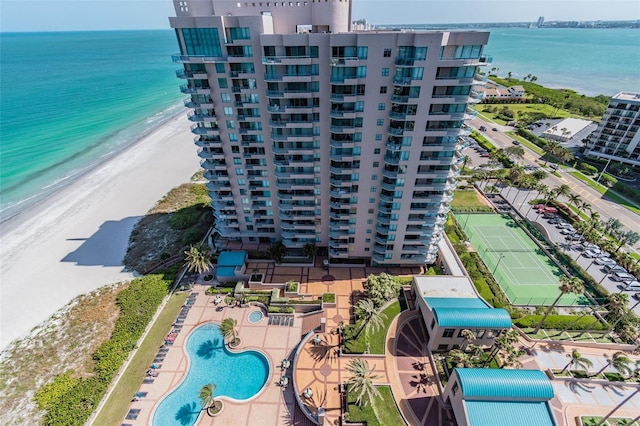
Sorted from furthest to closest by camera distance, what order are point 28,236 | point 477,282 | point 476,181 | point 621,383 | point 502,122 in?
point 502,122, point 476,181, point 28,236, point 477,282, point 621,383

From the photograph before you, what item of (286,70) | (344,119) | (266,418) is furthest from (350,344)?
(286,70)

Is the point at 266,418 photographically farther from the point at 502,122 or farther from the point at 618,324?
the point at 502,122

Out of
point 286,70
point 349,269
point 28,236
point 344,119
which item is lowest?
point 28,236

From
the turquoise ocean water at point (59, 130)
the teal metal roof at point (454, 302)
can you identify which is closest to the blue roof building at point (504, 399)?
the teal metal roof at point (454, 302)

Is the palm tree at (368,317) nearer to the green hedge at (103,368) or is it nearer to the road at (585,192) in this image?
the green hedge at (103,368)

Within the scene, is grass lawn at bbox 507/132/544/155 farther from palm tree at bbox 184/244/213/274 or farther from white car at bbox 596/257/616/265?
palm tree at bbox 184/244/213/274

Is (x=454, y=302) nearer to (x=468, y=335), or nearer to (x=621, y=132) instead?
(x=468, y=335)

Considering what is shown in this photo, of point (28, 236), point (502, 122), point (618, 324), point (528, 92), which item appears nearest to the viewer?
point (618, 324)

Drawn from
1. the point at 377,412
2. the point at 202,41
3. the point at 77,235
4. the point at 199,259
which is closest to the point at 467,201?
the point at 377,412
